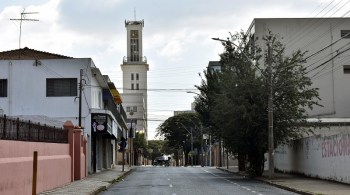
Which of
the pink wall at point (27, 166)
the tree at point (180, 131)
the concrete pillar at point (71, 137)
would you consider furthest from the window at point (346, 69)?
the tree at point (180, 131)

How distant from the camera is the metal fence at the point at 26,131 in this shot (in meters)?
16.4

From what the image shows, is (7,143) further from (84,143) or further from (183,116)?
(183,116)

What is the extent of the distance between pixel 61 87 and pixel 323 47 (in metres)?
28.7

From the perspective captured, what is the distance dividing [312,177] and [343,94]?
26.9m

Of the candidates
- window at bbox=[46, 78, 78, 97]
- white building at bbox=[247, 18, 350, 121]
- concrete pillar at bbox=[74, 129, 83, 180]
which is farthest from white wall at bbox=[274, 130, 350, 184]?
white building at bbox=[247, 18, 350, 121]

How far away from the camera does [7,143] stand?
645 inches

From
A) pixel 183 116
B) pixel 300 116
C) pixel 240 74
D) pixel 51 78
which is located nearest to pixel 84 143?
pixel 51 78

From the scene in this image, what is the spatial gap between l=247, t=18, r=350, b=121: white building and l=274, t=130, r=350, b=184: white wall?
57.5ft

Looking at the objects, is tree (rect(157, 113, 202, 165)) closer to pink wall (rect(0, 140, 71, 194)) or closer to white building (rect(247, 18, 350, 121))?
white building (rect(247, 18, 350, 121))

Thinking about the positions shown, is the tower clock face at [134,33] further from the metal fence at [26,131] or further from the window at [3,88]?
the metal fence at [26,131]

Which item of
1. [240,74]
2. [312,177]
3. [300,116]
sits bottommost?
[312,177]

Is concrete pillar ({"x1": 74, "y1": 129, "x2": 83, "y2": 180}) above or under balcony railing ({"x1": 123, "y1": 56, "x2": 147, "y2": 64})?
under

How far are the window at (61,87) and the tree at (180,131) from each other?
229 feet

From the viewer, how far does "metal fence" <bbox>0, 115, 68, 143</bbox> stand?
→ 16441mm
